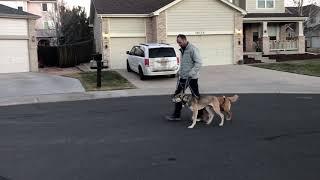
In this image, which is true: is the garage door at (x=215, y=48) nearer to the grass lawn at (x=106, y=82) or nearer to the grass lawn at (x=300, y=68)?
the grass lawn at (x=300, y=68)

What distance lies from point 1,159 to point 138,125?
12.0ft

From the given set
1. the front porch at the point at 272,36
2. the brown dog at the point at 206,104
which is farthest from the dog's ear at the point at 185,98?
the front porch at the point at 272,36

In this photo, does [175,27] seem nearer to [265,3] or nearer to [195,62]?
[265,3]

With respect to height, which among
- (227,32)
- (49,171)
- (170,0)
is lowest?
(49,171)

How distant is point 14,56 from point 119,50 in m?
6.37

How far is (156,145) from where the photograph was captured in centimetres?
874

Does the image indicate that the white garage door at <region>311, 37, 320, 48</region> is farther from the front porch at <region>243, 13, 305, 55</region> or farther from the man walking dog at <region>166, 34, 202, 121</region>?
the man walking dog at <region>166, 34, 202, 121</region>

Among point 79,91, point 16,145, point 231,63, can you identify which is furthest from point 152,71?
point 16,145

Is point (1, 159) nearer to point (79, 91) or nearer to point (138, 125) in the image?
point (138, 125)

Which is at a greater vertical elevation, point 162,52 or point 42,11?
point 42,11

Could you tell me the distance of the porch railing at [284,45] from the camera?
36.9m

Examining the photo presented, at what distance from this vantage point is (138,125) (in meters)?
11.0

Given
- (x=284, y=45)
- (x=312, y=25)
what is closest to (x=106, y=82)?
(x=284, y=45)

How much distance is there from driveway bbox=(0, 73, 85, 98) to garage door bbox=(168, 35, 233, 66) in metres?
10.2
